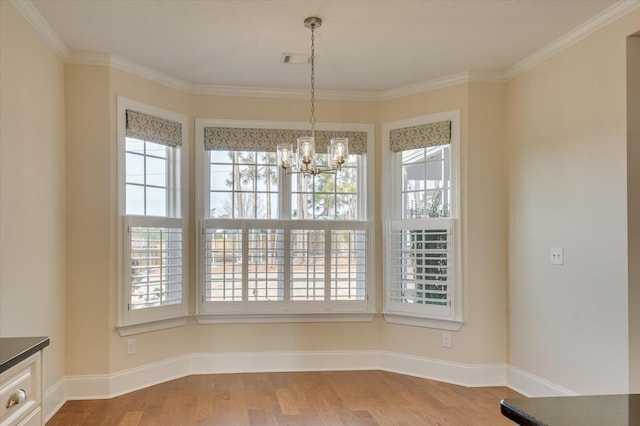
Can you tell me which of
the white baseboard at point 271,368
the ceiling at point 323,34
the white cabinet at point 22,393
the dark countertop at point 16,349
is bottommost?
the white baseboard at point 271,368

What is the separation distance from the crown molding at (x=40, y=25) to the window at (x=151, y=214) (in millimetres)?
571

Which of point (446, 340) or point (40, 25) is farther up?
point (40, 25)

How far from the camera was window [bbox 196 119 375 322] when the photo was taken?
182 inches

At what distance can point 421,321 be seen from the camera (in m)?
4.55

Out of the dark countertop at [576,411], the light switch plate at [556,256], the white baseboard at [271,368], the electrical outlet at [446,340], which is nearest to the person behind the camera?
the dark countertop at [576,411]

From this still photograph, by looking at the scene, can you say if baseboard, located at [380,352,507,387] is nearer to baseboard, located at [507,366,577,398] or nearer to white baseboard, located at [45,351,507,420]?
white baseboard, located at [45,351,507,420]

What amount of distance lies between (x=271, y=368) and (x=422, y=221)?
2.01 meters

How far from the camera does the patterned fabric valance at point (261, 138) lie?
15.3ft

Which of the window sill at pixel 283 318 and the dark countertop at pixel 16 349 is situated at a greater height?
the dark countertop at pixel 16 349

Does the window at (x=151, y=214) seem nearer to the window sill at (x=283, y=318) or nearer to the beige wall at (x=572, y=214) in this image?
the window sill at (x=283, y=318)

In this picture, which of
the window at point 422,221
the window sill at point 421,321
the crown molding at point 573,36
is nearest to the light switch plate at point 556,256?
the window at point 422,221

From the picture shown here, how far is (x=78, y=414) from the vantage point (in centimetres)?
354

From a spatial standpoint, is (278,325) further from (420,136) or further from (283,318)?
(420,136)

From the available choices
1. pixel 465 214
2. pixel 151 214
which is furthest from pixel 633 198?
pixel 151 214
